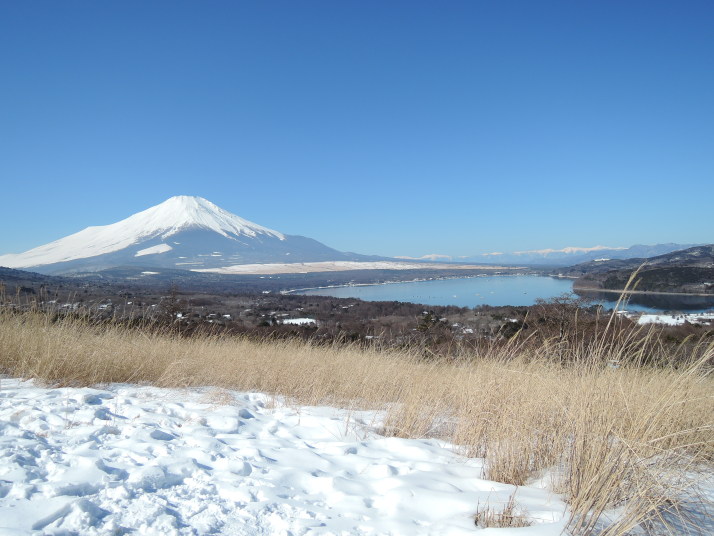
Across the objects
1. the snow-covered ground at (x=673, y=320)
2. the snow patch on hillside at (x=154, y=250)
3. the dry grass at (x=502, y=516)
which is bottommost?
the snow-covered ground at (x=673, y=320)

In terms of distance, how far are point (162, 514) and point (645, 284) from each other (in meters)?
41.2

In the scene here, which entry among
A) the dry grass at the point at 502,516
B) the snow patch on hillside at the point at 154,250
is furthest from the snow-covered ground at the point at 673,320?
the snow patch on hillside at the point at 154,250

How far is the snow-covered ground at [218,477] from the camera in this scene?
6.04 ft

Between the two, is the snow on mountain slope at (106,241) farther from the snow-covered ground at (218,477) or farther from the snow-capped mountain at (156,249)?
the snow-covered ground at (218,477)

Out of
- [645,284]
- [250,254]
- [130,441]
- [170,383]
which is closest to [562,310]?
[170,383]

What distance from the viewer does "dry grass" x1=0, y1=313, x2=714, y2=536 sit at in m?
1.93

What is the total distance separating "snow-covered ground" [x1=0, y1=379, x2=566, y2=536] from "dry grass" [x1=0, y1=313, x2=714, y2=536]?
0.24 metres

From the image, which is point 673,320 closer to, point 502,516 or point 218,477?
point 502,516

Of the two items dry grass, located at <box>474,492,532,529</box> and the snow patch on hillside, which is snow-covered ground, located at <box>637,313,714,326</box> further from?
the snow patch on hillside

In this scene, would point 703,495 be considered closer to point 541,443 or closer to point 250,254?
point 541,443

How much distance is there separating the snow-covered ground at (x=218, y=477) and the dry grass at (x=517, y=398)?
24 centimetres

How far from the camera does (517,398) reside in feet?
10.9

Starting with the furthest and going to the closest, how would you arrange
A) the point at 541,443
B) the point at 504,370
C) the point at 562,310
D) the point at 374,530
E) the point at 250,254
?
the point at 250,254 → the point at 562,310 → the point at 504,370 → the point at 541,443 → the point at 374,530

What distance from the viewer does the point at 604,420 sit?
235cm
